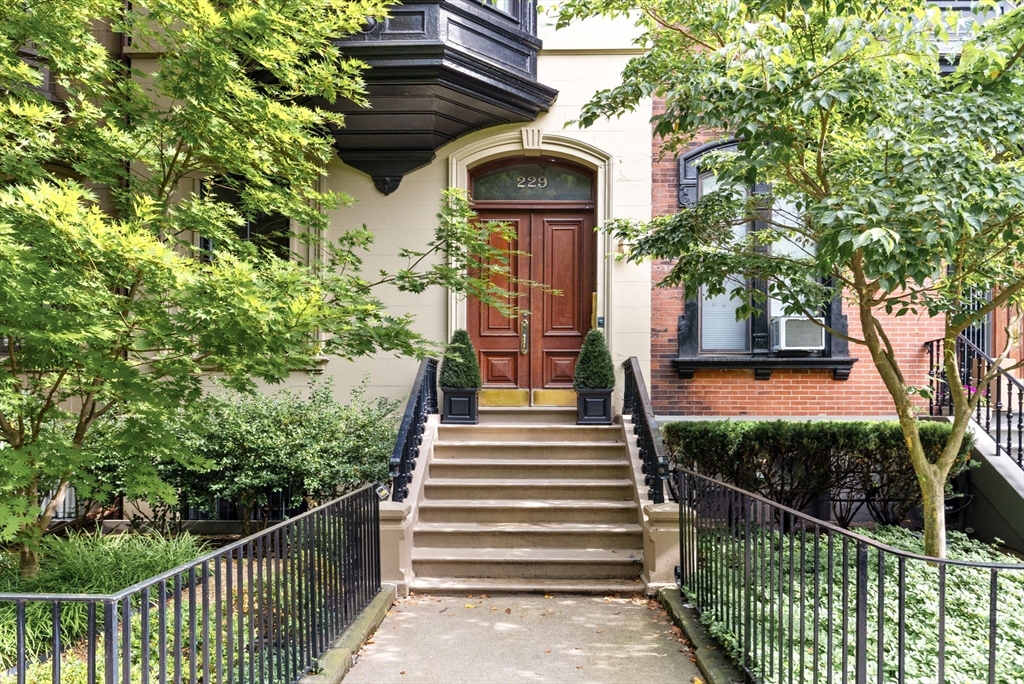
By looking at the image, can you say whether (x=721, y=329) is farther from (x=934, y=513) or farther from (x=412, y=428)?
(x=412, y=428)

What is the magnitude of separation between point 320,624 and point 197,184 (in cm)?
679

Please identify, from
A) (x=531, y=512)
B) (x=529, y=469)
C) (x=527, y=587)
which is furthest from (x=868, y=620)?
(x=529, y=469)

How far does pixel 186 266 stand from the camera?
391 cm

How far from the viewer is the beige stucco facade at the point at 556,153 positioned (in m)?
9.45

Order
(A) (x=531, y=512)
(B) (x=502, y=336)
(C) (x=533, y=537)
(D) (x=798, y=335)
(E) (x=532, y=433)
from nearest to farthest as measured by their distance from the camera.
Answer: (C) (x=533, y=537) < (A) (x=531, y=512) < (E) (x=532, y=433) < (D) (x=798, y=335) < (B) (x=502, y=336)

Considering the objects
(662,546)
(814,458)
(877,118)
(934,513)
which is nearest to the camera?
(877,118)

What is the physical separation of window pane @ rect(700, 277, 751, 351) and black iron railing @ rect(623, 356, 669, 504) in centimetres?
113

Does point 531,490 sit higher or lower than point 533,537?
higher

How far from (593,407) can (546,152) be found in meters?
3.41

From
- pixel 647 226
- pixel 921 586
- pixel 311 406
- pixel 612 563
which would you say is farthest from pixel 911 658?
pixel 311 406

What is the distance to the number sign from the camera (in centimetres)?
990

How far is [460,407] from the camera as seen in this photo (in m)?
8.77

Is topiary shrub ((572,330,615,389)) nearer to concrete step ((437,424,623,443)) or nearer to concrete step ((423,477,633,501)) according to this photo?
concrete step ((437,424,623,443))

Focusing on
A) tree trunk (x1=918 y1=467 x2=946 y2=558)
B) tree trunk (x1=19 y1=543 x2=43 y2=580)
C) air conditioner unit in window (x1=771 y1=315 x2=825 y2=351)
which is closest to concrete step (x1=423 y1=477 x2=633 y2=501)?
tree trunk (x1=918 y1=467 x2=946 y2=558)
